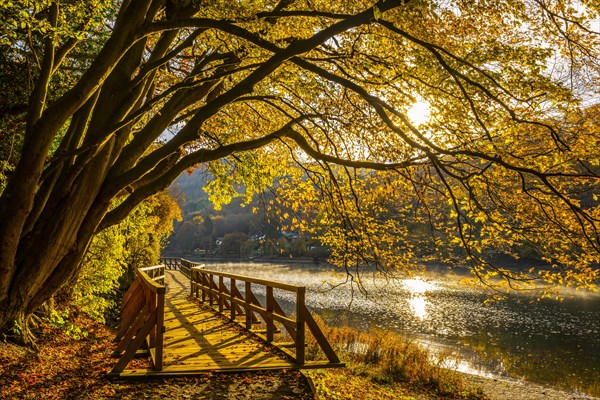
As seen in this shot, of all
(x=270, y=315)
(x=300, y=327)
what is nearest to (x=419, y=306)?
(x=270, y=315)

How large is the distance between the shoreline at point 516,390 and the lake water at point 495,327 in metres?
0.72

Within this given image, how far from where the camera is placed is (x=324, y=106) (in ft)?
28.6

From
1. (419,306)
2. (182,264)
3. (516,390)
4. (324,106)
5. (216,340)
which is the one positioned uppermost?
(324,106)

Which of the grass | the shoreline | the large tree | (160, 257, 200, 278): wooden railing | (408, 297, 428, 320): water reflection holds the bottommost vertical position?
the shoreline

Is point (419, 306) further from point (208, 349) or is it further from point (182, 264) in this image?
point (208, 349)

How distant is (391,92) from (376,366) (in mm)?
8503

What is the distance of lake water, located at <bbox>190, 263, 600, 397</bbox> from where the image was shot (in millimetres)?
16203

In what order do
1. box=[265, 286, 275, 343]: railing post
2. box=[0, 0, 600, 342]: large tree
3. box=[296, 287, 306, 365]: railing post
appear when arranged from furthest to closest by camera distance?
box=[265, 286, 275, 343]: railing post
box=[296, 287, 306, 365]: railing post
box=[0, 0, 600, 342]: large tree

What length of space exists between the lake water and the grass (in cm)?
194

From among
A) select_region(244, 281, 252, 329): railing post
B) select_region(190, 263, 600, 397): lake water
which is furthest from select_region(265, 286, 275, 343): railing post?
select_region(190, 263, 600, 397): lake water

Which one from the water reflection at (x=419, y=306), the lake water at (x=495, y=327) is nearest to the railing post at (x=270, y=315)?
the lake water at (x=495, y=327)

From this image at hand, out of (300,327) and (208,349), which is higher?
(300,327)

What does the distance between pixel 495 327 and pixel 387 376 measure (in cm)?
1273

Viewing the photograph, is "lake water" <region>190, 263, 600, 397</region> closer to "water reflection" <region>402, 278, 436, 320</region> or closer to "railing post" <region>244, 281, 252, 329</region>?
"water reflection" <region>402, 278, 436, 320</region>
